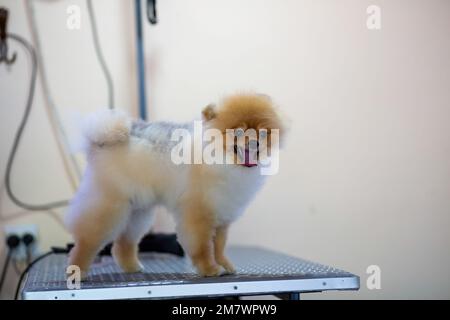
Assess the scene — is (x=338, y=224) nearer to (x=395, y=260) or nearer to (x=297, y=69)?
(x=395, y=260)

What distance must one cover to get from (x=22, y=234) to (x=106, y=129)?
0.75 m

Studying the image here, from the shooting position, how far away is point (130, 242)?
109 cm

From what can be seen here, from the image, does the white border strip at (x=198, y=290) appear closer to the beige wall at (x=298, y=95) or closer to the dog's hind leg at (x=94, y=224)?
the dog's hind leg at (x=94, y=224)

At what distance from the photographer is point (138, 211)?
41.2 inches

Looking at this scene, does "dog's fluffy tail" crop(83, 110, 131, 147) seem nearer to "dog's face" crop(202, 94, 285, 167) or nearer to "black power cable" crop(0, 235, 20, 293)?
"dog's face" crop(202, 94, 285, 167)

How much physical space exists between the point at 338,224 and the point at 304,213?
0.11m

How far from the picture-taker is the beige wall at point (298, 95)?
5.13 feet

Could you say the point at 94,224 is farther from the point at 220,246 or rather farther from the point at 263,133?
the point at 263,133

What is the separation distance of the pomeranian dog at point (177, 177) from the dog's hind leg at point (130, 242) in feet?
0.25

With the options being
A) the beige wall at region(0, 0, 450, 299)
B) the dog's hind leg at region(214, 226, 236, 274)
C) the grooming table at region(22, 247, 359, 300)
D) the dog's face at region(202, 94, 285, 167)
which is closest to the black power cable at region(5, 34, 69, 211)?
the beige wall at region(0, 0, 450, 299)

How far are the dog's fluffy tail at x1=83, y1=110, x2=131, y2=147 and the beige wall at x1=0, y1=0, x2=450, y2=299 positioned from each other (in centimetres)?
60

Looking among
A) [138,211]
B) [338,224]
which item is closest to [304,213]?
[338,224]

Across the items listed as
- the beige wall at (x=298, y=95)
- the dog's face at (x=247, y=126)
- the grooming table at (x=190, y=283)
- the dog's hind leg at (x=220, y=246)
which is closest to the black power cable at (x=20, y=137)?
the beige wall at (x=298, y=95)
